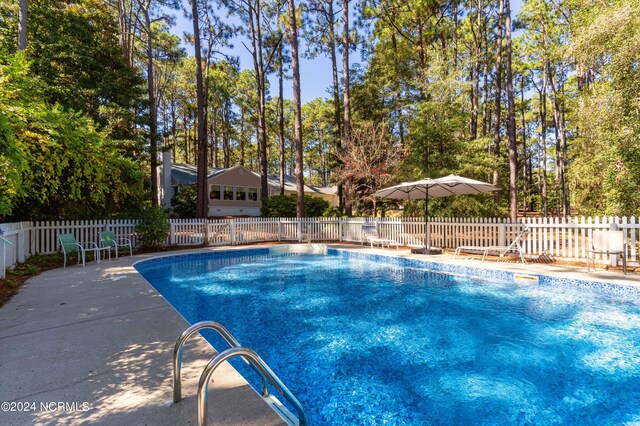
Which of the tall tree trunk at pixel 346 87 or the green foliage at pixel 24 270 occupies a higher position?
the tall tree trunk at pixel 346 87

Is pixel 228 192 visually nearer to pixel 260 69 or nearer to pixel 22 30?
pixel 260 69

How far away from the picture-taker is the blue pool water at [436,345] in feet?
8.48

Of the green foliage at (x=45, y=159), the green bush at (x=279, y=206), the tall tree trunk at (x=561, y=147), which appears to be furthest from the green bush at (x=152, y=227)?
the tall tree trunk at (x=561, y=147)

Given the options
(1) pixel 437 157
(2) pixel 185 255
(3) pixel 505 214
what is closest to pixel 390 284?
(2) pixel 185 255

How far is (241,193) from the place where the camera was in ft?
87.1

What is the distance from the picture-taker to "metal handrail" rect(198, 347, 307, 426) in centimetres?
150

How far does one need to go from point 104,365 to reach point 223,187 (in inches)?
931

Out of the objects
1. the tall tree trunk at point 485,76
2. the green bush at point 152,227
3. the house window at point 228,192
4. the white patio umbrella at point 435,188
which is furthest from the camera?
the house window at point 228,192

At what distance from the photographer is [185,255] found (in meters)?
10.2

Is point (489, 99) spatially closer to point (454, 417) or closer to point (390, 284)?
point (390, 284)

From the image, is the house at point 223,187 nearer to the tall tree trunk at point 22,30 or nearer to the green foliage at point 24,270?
the tall tree trunk at point 22,30

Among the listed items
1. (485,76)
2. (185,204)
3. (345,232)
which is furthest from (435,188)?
(185,204)

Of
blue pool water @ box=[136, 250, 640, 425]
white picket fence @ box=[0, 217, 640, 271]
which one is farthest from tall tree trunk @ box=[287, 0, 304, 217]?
blue pool water @ box=[136, 250, 640, 425]

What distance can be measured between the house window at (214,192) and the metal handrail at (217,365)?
24463 mm
